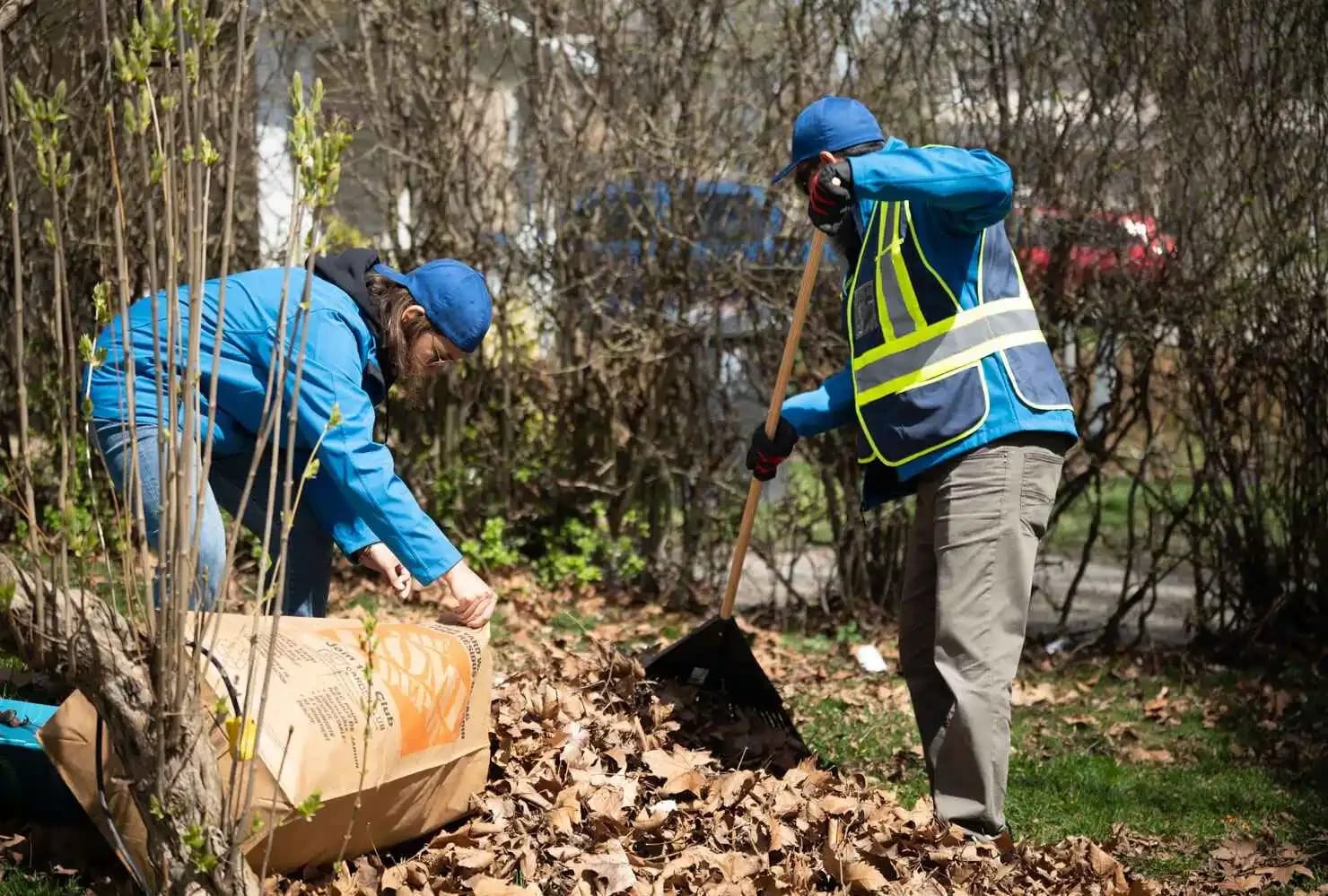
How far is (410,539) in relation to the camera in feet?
11.3

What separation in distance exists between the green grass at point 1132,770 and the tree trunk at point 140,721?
252 cm

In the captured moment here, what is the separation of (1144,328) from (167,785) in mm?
4980

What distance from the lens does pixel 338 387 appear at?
11.2 ft

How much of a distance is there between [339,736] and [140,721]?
0.51 m

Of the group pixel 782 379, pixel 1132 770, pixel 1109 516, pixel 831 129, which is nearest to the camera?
pixel 831 129

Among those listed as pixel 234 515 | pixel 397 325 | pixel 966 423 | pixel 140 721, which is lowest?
pixel 140 721

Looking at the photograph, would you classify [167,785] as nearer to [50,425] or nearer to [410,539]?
[410,539]

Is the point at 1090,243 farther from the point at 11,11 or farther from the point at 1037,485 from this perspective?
the point at 11,11

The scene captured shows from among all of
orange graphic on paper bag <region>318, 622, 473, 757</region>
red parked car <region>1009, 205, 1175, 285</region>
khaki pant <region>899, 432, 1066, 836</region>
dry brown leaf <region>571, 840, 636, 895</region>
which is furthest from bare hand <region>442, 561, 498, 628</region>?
red parked car <region>1009, 205, 1175, 285</region>

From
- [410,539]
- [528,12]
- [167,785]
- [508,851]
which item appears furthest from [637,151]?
[167,785]

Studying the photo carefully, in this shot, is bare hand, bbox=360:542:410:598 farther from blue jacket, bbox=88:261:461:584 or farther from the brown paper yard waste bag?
the brown paper yard waste bag

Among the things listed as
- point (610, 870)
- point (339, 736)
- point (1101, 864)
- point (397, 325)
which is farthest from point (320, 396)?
point (1101, 864)

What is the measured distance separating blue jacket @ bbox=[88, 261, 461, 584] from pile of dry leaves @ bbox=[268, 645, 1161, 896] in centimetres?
68

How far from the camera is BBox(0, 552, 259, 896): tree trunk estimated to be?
2459 millimetres
